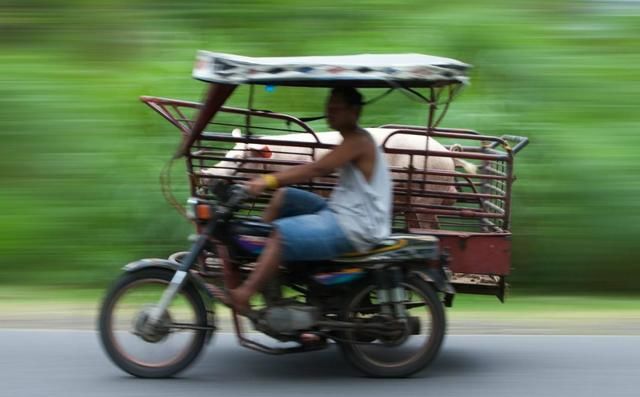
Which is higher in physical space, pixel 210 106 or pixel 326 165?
pixel 210 106

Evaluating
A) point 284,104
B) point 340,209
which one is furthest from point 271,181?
point 284,104

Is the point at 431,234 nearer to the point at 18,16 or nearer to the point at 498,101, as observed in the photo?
the point at 498,101

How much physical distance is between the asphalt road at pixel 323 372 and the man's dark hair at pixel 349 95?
1528 millimetres

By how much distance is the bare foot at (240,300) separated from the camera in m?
5.24

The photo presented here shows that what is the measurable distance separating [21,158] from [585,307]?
18.0ft

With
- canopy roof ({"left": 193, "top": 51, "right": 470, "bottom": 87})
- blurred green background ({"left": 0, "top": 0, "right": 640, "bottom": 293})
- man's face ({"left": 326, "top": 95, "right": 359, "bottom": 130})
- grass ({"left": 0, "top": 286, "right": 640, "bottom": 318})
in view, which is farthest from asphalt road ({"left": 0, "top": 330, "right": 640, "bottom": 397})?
blurred green background ({"left": 0, "top": 0, "right": 640, "bottom": 293})

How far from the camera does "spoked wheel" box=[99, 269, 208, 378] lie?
5266 millimetres

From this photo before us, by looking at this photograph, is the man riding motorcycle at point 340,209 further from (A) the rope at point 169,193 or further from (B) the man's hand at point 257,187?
(A) the rope at point 169,193

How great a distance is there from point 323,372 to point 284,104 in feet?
16.3

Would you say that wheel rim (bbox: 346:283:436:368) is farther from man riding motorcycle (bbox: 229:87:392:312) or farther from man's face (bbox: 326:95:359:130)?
man's face (bbox: 326:95:359:130)

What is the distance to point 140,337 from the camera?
5.29 metres

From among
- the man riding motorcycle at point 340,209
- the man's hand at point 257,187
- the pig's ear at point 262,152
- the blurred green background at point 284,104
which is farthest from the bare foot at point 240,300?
the blurred green background at point 284,104

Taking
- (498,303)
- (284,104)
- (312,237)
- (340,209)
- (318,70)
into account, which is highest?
(318,70)

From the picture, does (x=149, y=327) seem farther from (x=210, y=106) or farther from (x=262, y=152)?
(x=262, y=152)
